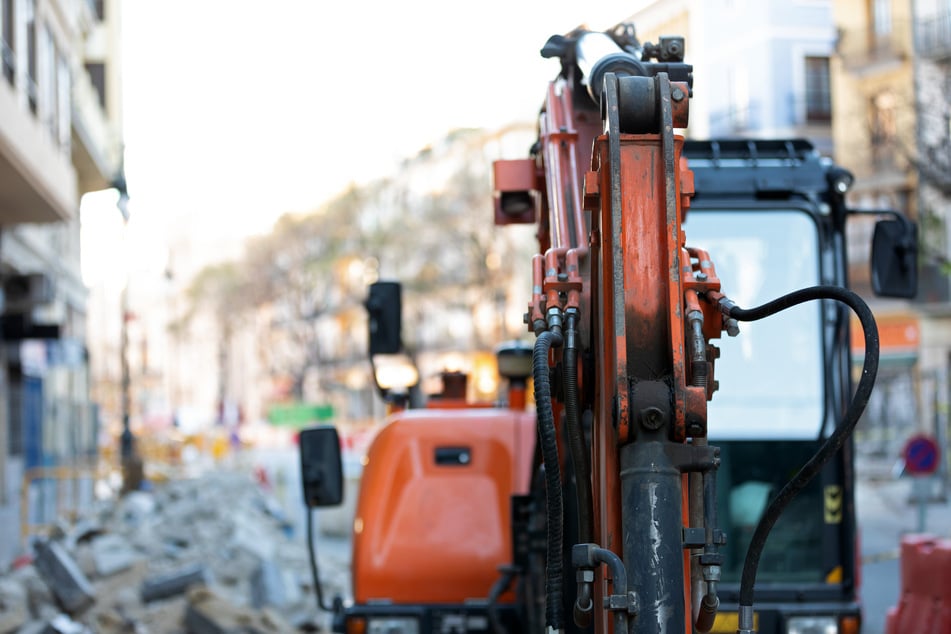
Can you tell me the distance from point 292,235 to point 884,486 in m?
41.8

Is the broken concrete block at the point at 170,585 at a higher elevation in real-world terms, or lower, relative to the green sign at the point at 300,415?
higher

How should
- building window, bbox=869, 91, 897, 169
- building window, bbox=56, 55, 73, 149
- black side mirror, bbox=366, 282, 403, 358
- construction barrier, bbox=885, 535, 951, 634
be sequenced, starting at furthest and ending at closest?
building window, bbox=869, 91, 897, 169
building window, bbox=56, 55, 73, 149
construction barrier, bbox=885, 535, 951, 634
black side mirror, bbox=366, 282, 403, 358

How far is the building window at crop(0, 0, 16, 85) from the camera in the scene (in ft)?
57.8

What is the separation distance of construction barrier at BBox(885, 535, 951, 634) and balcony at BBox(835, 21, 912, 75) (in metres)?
34.3

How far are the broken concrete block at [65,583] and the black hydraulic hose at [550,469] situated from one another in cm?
834

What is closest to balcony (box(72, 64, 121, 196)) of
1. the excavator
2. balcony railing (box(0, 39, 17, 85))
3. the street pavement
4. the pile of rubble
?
the street pavement

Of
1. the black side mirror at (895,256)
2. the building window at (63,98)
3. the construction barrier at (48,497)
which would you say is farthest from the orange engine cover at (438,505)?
the building window at (63,98)

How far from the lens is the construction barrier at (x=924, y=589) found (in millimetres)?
7691

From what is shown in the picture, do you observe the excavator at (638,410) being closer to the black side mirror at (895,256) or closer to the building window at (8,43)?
the black side mirror at (895,256)

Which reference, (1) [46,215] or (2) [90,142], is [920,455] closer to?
(1) [46,215]

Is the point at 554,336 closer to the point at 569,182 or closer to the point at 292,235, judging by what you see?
the point at 569,182

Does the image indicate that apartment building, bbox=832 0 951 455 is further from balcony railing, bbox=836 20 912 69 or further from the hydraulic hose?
the hydraulic hose

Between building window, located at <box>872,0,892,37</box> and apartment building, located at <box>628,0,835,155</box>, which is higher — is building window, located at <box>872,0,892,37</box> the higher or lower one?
the higher one

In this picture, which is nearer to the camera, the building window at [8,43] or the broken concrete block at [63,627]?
the broken concrete block at [63,627]
